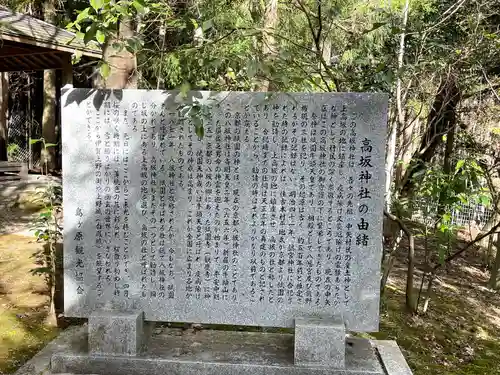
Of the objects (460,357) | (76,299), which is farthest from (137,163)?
(460,357)

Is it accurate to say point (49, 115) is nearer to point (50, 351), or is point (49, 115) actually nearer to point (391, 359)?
point (50, 351)

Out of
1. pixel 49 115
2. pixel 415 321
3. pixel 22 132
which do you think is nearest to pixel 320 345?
pixel 415 321

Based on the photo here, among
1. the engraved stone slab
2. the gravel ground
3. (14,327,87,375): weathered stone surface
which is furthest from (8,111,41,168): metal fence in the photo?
the engraved stone slab

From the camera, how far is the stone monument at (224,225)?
332cm

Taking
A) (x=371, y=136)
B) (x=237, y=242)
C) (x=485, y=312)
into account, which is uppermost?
(x=371, y=136)

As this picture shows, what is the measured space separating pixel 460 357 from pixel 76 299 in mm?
3774

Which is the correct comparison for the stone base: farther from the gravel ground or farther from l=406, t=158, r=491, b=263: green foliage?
the gravel ground

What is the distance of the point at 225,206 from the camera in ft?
11.2

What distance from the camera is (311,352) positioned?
3312 millimetres

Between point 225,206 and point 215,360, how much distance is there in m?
1.09

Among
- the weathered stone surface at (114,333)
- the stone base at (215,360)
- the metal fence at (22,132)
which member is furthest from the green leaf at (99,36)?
the metal fence at (22,132)

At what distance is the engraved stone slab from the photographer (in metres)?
3.33

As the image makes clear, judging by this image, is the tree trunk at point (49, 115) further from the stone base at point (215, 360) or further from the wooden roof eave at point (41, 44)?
the stone base at point (215, 360)

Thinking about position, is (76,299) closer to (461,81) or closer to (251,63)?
(251,63)
